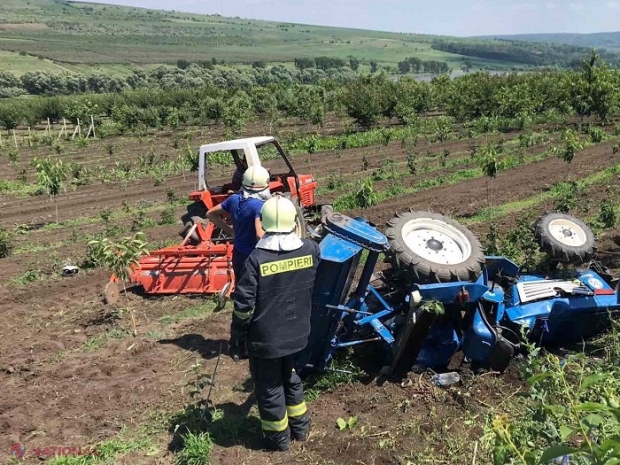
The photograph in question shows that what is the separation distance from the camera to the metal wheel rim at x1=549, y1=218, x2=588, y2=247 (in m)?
5.76

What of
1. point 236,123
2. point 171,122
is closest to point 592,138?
point 236,123

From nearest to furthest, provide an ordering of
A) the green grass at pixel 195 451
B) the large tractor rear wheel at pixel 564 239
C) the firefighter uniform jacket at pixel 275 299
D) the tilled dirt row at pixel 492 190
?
1. the firefighter uniform jacket at pixel 275 299
2. the green grass at pixel 195 451
3. the large tractor rear wheel at pixel 564 239
4. the tilled dirt row at pixel 492 190

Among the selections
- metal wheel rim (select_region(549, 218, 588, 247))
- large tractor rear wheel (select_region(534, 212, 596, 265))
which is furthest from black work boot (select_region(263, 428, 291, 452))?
metal wheel rim (select_region(549, 218, 588, 247))

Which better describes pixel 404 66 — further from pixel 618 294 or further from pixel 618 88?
pixel 618 294

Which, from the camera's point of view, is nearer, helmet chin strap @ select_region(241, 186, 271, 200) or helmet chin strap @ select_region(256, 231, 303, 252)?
helmet chin strap @ select_region(256, 231, 303, 252)

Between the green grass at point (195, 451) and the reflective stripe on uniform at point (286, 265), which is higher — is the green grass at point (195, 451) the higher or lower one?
the lower one

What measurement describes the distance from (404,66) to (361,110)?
14087 centimetres

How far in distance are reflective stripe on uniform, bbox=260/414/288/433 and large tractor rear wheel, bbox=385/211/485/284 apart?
5.41ft

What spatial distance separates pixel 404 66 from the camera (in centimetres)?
16238

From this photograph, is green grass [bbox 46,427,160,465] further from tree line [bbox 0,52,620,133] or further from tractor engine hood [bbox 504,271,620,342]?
tree line [bbox 0,52,620,133]

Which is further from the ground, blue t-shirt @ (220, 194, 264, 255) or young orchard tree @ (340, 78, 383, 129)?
blue t-shirt @ (220, 194, 264, 255)

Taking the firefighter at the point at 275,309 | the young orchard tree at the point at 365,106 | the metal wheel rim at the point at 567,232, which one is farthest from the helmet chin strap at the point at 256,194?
the young orchard tree at the point at 365,106

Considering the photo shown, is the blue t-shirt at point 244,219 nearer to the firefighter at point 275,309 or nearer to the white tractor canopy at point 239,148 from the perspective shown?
the firefighter at point 275,309

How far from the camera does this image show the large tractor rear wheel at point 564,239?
18.4ft
